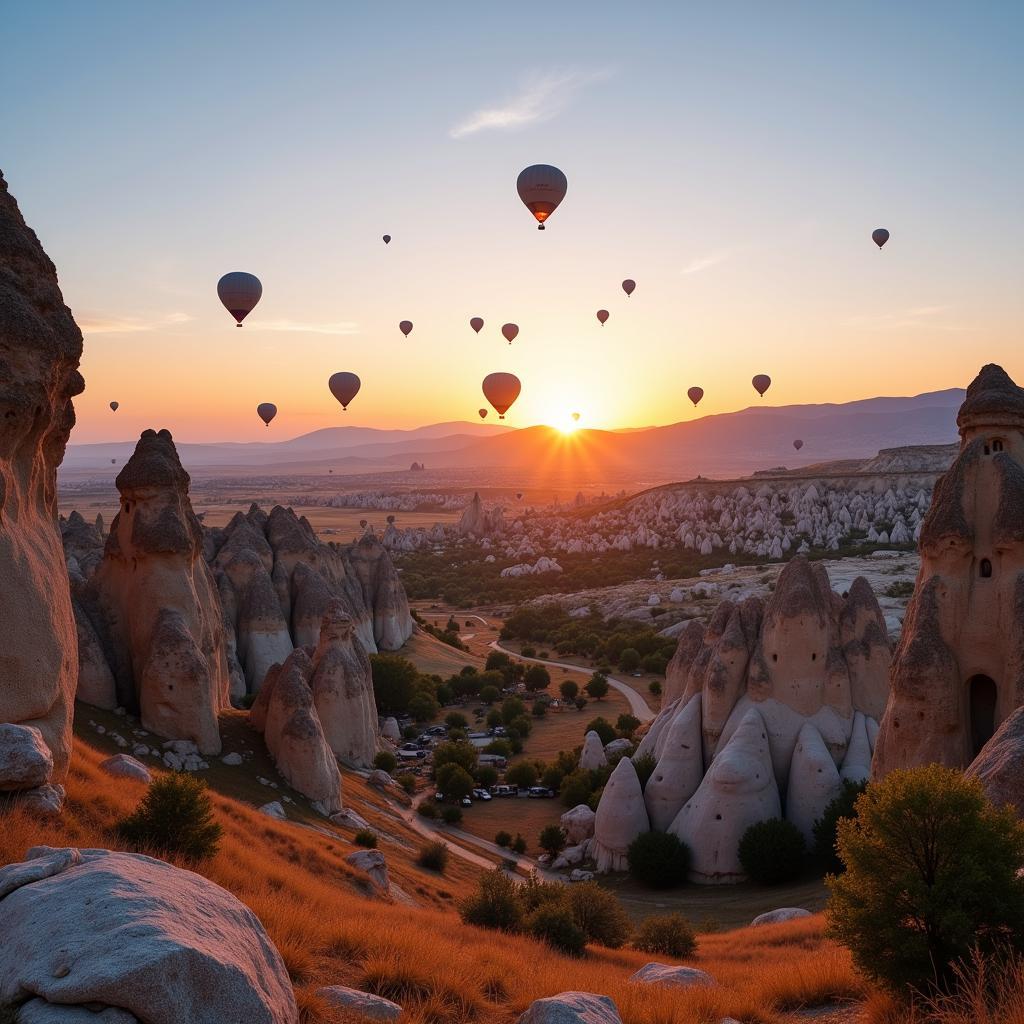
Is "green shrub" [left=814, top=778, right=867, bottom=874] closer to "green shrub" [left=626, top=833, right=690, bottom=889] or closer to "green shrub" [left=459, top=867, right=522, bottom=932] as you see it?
"green shrub" [left=626, top=833, right=690, bottom=889]

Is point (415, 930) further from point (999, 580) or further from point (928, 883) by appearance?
point (999, 580)

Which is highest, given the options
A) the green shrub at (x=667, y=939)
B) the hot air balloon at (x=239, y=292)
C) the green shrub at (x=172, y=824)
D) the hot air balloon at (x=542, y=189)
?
the hot air balloon at (x=542, y=189)

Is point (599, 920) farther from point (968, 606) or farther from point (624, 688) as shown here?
point (624, 688)

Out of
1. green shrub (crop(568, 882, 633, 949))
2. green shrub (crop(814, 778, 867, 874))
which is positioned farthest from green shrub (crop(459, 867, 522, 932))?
green shrub (crop(814, 778, 867, 874))

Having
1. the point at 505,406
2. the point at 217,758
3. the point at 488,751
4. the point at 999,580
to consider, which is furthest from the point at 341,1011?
the point at 505,406

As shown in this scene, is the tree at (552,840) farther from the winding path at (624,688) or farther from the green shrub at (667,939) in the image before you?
the winding path at (624,688)

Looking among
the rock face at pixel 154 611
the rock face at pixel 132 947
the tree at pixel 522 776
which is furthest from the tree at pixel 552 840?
the rock face at pixel 132 947
